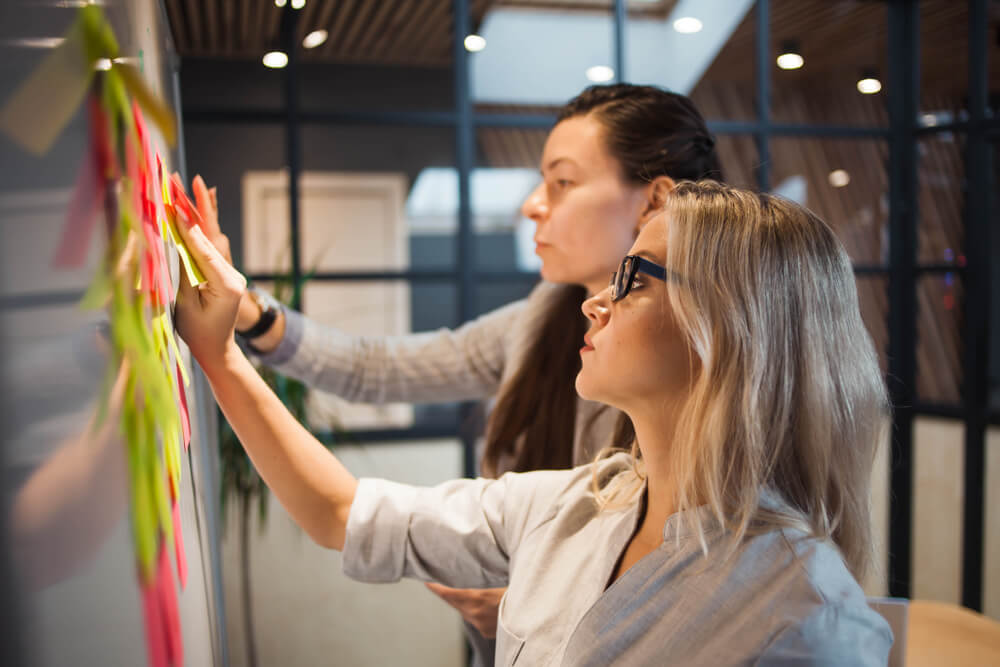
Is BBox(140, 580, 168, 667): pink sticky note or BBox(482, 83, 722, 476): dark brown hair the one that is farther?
BBox(482, 83, 722, 476): dark brown hair

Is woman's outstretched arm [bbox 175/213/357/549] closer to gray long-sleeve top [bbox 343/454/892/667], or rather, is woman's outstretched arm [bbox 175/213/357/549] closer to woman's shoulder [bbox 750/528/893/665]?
gray long-sleeve top [bbox 343/454/892/667]

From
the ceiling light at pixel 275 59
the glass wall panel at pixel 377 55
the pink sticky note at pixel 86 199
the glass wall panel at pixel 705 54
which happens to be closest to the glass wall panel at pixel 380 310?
the glass wall panel at pixel 377 55

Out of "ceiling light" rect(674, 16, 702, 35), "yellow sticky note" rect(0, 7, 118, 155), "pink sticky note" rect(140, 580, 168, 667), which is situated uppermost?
"ceiling light" rect(674, 16, 702, 35)

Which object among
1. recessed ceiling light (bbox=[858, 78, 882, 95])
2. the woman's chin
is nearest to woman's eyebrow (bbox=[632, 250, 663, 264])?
the woman's chin

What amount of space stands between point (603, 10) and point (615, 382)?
2321mm

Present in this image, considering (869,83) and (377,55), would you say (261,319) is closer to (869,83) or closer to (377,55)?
(377,55)

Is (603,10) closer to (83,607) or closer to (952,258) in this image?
(952,258)

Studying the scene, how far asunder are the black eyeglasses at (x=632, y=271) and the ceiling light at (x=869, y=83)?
8.53 ft

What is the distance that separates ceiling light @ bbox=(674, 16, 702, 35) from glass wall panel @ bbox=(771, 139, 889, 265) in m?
0.54

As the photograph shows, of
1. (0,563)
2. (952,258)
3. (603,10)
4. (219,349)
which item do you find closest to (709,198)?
(219,349)

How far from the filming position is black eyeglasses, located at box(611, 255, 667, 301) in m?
0.96

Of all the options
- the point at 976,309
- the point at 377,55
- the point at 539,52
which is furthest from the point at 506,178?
the point at 976,309

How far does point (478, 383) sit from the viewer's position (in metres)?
1.73

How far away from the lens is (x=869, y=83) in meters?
3.08
